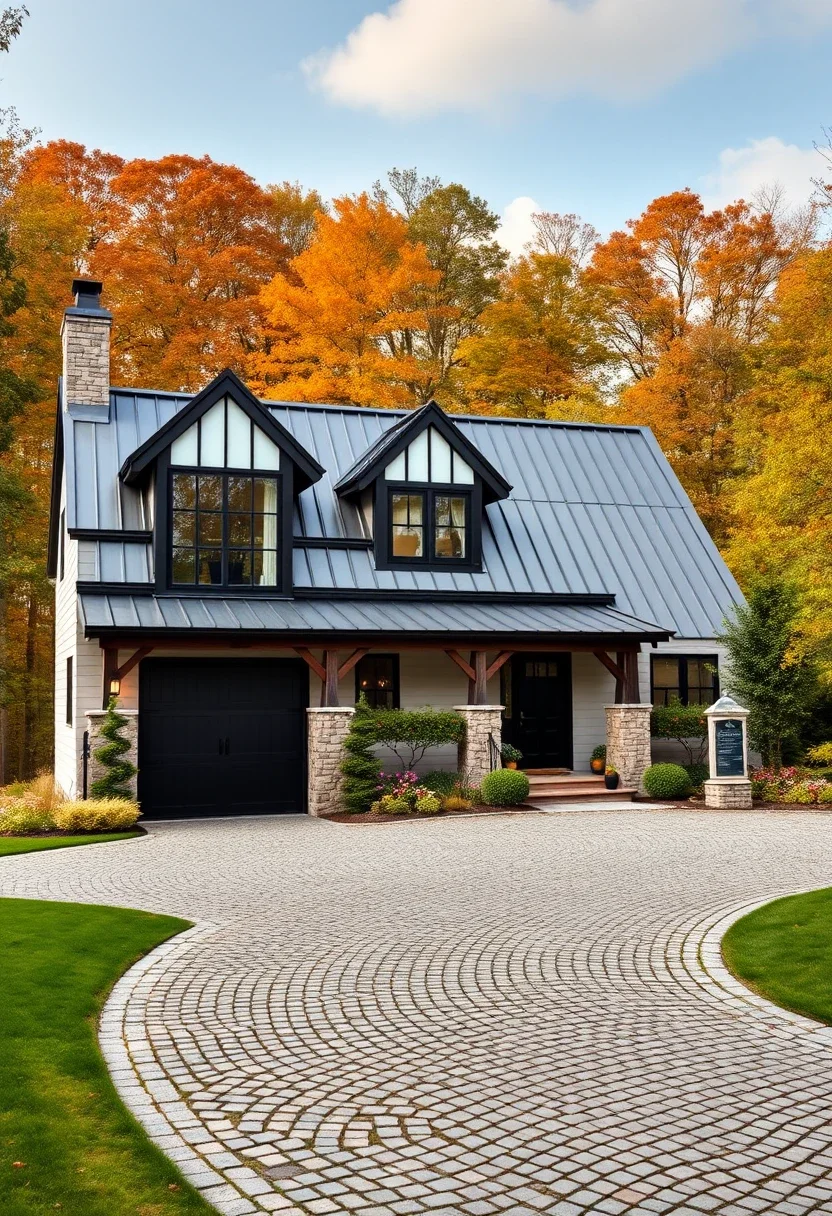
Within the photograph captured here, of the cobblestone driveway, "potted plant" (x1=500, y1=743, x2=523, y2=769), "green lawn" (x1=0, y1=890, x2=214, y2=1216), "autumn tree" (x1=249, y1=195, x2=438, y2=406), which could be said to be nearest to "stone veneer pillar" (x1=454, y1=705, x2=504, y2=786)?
"potted plant" (x1=500, y1=743, x2=523, y2=769)

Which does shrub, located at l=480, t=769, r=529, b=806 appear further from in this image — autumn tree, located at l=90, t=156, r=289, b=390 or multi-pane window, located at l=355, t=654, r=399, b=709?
autumn tree, located at l=90, t=156, r=289, b=390

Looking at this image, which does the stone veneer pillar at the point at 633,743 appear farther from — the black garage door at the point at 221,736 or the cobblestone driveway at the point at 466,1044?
the cobblestone driveway at the point at 466,1044

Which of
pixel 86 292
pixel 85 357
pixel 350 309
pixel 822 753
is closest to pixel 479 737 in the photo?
pixel 822 753

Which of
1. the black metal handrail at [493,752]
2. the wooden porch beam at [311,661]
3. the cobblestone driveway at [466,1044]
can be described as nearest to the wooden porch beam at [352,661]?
the wooden porch beam at [311,661]

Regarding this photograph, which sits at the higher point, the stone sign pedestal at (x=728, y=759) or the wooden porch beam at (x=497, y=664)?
the wooden porch beam at (x=497, y=664)

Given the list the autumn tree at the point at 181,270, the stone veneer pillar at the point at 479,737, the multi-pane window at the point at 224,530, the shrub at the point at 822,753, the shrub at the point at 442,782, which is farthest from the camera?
the autumn tree at the point at 181,270

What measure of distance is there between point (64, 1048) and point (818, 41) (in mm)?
16625

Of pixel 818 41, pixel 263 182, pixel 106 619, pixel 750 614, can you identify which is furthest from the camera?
pixel 263 182

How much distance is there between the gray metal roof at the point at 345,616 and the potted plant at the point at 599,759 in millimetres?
2692

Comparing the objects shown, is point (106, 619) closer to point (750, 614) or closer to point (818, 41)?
point (750, 614)

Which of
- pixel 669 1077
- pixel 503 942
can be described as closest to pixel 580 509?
pixel 503 942

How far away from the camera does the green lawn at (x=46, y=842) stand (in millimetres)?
14336

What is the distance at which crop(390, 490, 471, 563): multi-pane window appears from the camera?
2133 cm

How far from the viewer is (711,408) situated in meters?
32.5
